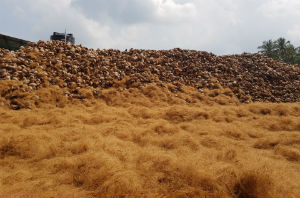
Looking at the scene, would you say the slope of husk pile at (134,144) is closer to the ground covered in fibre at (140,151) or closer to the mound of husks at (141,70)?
the ground covered in fibre at (140,151)

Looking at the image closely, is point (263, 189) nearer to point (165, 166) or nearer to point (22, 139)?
point (165, 166)

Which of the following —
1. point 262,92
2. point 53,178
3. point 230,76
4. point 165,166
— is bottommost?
point 53,178

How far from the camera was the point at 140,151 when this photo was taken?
4.22 metres

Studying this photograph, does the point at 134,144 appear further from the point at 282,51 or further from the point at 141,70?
the point at 282,51

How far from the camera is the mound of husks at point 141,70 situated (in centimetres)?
842

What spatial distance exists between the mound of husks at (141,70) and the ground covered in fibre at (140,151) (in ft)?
3.40

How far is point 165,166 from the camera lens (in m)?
3.43

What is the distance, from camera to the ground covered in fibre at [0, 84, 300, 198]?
2.83m

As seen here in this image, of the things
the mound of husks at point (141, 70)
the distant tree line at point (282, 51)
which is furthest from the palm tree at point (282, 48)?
the mound of husks at point (141, 70)

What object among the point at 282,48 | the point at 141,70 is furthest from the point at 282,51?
the point at 141,70

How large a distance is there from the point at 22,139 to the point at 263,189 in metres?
4.79

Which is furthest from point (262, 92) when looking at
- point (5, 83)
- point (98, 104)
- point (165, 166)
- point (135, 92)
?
point (5, 83)

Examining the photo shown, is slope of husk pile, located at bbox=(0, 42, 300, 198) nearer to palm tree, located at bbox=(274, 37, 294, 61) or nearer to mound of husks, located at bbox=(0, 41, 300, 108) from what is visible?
mound of husks, located at bbox=(0, 41, 300, 108)

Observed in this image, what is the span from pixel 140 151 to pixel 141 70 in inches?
282
